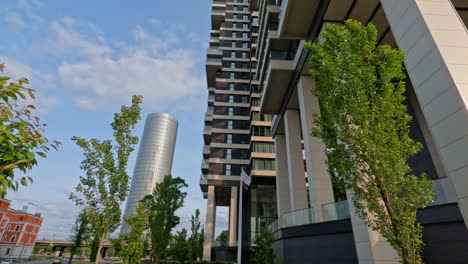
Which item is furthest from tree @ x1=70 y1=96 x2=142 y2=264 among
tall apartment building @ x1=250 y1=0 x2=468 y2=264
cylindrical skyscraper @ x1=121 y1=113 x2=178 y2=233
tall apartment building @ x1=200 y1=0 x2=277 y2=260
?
cylindrical skyscraper @ x1=121 y1=113 x2=178 y2=233

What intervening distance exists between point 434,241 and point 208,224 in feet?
105

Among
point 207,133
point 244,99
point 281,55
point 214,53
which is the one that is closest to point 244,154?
point 207,133

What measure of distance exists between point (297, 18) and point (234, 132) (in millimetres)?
27430

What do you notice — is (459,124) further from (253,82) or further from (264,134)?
(253,82)

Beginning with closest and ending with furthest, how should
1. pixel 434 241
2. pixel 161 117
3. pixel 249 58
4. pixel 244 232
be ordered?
pixel 434 241
pixel 244 232
pixel 249 58
pixel 161 117

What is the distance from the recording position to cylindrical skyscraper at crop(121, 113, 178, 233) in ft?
523

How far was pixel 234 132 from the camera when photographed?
4269 cm

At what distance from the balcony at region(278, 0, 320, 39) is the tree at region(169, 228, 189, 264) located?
2552 centimetres

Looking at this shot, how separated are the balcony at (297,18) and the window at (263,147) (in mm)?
20722

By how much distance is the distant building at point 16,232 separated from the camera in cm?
5662

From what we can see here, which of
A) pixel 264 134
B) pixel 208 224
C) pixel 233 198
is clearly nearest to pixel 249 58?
pixel 264 134

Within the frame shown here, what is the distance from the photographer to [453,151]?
5668 mm

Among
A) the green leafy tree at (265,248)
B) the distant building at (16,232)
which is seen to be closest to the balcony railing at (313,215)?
the green leafy tree at (265,248)

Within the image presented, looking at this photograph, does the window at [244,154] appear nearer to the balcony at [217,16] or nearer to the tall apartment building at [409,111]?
the tall apartment building at [409,111]
